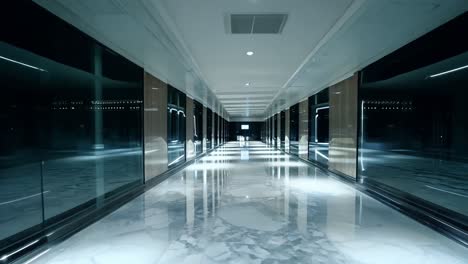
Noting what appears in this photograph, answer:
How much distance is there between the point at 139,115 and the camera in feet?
21.8

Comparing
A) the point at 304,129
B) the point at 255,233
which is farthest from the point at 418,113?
the point at 255,233

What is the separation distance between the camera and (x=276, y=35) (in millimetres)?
5066

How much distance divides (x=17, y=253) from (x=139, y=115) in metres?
4.32

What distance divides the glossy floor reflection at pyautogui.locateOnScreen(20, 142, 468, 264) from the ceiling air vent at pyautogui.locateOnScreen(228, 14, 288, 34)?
3.21m

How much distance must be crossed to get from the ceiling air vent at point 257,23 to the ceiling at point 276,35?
116 millimetres

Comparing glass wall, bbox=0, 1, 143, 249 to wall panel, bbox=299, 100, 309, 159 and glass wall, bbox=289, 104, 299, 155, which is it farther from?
glass wall, bbox=289, 104, 299, 155

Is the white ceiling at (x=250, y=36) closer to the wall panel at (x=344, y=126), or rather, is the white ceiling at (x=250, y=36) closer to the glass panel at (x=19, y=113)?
the wall panel at (x=344, y=126)

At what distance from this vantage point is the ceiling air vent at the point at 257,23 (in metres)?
4.21

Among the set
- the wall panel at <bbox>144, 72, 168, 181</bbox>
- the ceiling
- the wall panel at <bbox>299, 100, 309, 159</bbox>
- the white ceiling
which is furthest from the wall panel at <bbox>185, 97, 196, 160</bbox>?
the wall panel at <bbox>299, 100, 309, 159</bbox>

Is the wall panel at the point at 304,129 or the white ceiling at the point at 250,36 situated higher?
the white ceiling at the point at 250,36

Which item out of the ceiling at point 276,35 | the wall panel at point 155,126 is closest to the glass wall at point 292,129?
A: the ceiling at point 276,35

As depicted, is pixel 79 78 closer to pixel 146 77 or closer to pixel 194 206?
pixel 146 77

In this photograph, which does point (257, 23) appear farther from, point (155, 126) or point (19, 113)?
point (19, 113)

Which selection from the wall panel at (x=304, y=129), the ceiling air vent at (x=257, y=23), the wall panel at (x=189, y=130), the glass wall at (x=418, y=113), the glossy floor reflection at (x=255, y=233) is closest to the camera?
the glossy floor reflection at (x=255, y=233)
